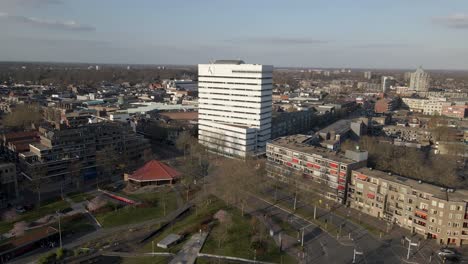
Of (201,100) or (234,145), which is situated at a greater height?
(201,100)

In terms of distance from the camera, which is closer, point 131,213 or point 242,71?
point 131,213

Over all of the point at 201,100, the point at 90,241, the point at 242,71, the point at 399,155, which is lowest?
the point at 90,241

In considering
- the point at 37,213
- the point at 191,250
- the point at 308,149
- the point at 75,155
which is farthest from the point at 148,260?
the point at 308,149

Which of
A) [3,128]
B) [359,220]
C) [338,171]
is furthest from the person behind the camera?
[3,128]

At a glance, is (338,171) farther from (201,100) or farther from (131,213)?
(201,100)

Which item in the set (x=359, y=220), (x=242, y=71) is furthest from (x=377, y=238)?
(x=242, y=71)

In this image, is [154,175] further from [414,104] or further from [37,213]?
[414,104]

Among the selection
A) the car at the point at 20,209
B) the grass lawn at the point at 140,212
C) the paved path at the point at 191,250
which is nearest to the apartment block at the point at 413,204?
the paved path at the point at 191,250
